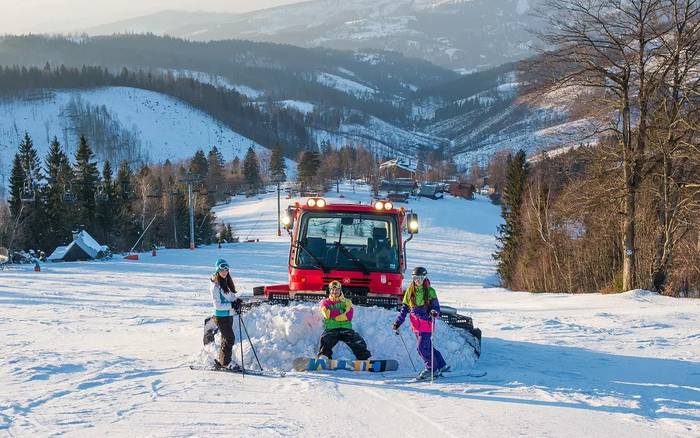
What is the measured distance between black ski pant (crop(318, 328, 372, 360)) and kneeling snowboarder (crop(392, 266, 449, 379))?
599 millimetres

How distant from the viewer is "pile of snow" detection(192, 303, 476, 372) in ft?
33.0

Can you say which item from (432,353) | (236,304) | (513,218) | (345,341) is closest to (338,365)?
(345,341)

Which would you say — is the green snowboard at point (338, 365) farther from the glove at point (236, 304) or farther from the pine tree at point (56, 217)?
the pine tree at point (56, 217)

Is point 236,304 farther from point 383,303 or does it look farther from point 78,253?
point 78,253

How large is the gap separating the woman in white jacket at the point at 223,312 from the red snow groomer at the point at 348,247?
3.92 ft

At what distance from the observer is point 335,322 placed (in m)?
9.77

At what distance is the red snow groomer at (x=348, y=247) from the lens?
11414mm

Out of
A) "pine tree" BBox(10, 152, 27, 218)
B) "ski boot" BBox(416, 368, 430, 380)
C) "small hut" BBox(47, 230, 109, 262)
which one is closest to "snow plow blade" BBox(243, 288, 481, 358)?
"ski boot" BBox(416, 368, 430, 380)

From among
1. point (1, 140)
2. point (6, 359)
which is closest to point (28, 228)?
point (6, 359)

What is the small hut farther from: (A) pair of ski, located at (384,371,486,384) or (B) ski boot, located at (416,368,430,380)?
(B) ski boot, located at (416,368,430,380)

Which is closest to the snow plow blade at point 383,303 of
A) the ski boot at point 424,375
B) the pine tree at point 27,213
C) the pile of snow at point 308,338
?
the pile of snow at point 308,338

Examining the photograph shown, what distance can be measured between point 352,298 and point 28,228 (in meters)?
55.7

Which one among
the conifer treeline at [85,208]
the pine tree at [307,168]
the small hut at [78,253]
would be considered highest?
the pine tree at [307,168]

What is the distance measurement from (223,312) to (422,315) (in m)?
3.03
